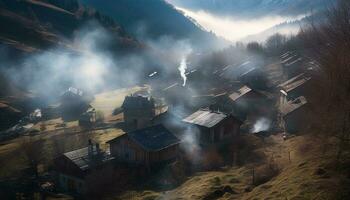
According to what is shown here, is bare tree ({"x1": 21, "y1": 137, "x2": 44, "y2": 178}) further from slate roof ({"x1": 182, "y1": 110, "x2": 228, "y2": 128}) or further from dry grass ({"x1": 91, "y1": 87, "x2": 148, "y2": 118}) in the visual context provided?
dry grass ({"x1": 91, "y1": 87, "x2": 148, "y2": 118})

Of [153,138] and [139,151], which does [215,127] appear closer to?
[153,138]

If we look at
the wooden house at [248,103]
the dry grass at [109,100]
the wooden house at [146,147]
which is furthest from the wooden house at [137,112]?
the wooden house at [146,147]

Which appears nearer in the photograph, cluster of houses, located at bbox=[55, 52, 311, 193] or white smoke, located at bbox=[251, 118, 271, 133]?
cluster of houses, located at bbox=[55, 52, 311, 193]

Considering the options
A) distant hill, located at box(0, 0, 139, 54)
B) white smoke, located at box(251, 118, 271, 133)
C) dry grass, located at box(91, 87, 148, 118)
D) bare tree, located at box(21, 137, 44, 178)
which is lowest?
bare tree, located at box(21, 137, 44, 178)

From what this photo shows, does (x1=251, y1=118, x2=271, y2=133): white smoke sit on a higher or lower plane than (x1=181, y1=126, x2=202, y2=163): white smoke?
higher

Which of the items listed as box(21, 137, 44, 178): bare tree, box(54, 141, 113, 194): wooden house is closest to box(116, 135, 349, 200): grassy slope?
box(54, 141, 113, 194): wooden house

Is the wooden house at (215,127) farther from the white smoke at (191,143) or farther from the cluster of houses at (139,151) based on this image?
the white smoke at (191,143)

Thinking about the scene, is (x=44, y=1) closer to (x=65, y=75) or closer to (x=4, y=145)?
(x=65, y=75)

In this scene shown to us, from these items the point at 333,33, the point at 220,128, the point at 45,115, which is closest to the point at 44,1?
the point at 45,115
